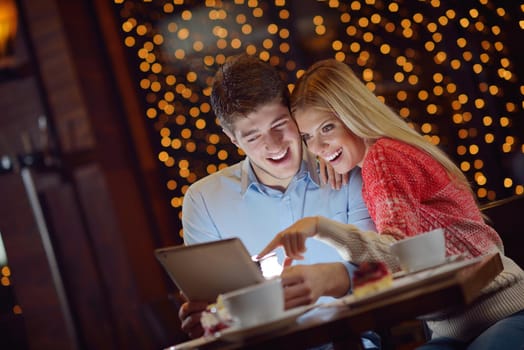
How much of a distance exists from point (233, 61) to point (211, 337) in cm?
107

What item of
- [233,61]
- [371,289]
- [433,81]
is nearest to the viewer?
[371,289]

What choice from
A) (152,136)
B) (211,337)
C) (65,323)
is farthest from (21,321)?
(211,337)

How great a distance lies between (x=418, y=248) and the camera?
1.30 m

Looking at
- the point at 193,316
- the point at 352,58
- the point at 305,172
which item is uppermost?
the point at 352,58

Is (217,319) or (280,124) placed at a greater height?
(280,124)

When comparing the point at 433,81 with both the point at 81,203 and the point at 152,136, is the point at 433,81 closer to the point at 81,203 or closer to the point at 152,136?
the point at 152,136

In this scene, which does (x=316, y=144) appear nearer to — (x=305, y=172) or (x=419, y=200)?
(x=305, y=172)

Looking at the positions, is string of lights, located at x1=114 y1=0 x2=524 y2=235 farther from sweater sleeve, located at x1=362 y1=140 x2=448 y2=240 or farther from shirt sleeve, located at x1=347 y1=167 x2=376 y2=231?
sweater sleeve, located at x1=362 y1=140 x2=448 y2=240

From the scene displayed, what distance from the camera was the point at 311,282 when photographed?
4.71 feet

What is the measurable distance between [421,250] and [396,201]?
0.94 feet

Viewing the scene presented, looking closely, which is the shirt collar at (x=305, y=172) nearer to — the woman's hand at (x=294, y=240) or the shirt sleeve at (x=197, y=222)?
the shirt sleeve at (x=197, y=222)

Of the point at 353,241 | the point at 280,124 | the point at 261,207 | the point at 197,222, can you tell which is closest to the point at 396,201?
the point at 353,241

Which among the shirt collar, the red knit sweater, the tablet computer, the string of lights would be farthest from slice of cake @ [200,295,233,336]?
the string of lights

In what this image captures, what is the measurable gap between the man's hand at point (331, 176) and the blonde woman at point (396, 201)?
0.16 metres
